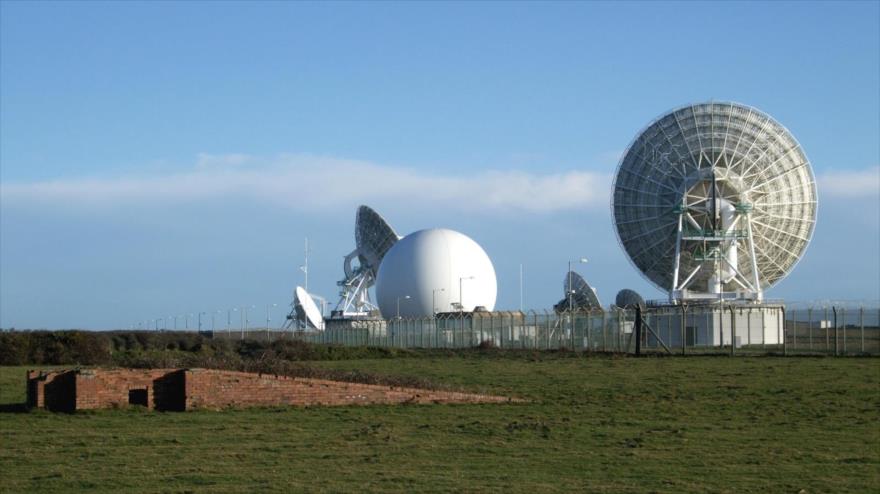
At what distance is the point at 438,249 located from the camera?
96.9 metres

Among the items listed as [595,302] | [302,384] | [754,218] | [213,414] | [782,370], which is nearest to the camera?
[213,414]

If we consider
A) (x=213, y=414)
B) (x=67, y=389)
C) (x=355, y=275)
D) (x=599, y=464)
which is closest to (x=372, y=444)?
(x=599, y=464)

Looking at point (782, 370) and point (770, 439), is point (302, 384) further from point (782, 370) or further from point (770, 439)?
point (782, 370)

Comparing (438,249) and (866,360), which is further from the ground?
(438,249)

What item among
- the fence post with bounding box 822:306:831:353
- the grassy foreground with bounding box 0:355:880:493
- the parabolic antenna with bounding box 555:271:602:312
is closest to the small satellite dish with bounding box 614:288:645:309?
the parabolic antenna with bounding box 555:271:602:312

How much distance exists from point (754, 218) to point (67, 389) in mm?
51303

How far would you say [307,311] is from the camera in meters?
117

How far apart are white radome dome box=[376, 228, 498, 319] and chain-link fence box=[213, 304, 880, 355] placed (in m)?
18.2

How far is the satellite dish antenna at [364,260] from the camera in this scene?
110688mm

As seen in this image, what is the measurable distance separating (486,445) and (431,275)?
77.1m

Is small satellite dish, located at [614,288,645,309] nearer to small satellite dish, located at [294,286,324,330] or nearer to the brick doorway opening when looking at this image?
small satellite dish, located at [294,286,324,330]

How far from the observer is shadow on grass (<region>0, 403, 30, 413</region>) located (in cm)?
2588

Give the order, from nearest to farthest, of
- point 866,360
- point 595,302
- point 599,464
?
point 599,464 < point 866,360 < point 595,302

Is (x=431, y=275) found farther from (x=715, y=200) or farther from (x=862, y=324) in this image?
(x=862, y=324)
